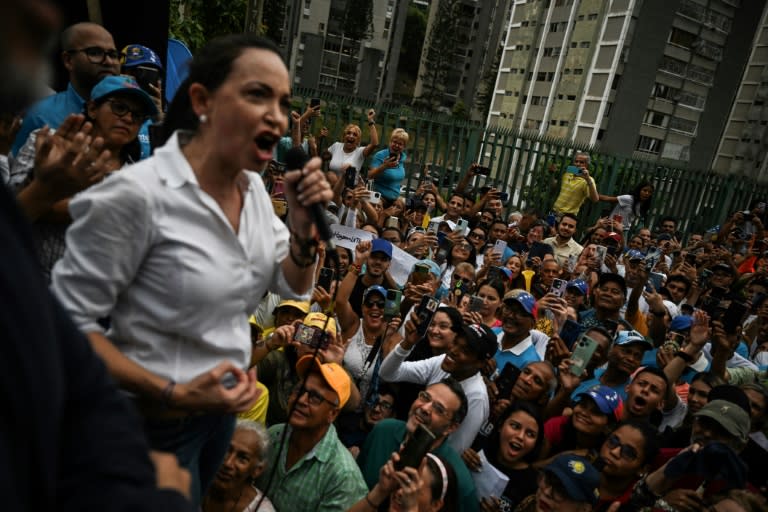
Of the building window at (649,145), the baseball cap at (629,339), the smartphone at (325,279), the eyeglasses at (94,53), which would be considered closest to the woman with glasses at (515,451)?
the baseball cap at (629,339)

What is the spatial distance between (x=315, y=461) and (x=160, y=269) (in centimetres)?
213

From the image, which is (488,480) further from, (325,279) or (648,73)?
(648,73)

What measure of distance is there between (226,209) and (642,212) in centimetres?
1008

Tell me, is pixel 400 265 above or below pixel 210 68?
below

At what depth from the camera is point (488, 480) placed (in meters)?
3.33

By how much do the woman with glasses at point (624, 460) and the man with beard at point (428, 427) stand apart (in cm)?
83

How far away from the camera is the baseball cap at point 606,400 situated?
367 centimetres

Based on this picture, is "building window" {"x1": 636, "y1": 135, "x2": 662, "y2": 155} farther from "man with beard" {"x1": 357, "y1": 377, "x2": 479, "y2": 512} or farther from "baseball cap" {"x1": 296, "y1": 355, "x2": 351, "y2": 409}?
"baseball cap" {"x1": 296, "y1": 355, "x2": 351, "y2": 409}

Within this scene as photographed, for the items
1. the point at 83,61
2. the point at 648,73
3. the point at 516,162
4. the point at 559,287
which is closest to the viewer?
the point at 83,61

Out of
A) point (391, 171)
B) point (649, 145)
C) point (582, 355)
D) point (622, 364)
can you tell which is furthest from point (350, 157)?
point (649, 145)

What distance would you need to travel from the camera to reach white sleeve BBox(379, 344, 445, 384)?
3910 millimetres

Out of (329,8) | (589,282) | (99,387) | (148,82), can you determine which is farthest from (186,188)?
(329,8)

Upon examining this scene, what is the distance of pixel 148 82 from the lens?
12.5 feet

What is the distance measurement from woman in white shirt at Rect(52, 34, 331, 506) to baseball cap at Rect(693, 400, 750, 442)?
3115mm
